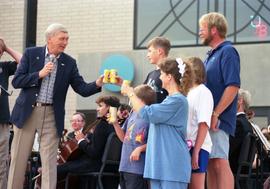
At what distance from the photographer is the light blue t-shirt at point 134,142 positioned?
4.73 meters

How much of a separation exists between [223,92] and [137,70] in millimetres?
6283

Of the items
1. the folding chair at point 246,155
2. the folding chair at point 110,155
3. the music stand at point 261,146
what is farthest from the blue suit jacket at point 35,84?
the music stand at point 261,146

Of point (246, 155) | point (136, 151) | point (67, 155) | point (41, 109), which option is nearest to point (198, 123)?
point (136, 151)

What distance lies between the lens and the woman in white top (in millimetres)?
4191

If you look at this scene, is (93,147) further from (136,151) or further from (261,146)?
(261,146)

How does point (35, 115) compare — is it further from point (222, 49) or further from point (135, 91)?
point (222, 49)

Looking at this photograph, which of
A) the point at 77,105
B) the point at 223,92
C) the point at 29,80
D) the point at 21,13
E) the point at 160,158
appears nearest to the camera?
the point at 160,158

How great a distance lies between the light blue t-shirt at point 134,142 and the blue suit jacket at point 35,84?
575mm

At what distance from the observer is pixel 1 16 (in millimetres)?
12164

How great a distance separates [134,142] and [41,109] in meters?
0.89

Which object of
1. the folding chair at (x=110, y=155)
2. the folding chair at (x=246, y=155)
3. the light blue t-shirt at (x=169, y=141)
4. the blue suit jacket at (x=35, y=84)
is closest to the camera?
the light blue t-shirt at (x=169, y=141)

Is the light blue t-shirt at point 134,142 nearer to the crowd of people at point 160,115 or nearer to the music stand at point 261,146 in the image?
the crowd of people at point 160,115

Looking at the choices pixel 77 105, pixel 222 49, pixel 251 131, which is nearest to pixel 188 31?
pixel 77 105

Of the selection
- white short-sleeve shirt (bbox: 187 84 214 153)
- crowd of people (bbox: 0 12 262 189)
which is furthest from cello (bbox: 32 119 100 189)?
white short-sleeve shirt (bbox: 187 84 214 153)
